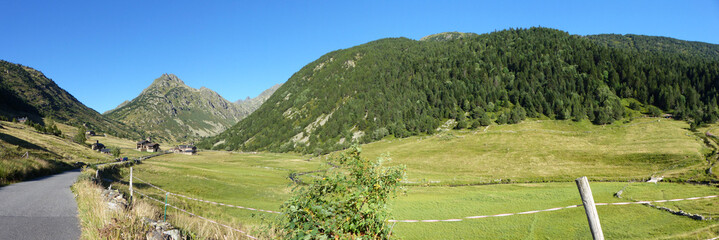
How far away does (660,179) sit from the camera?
40312 millimetres

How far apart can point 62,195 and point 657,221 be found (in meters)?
35.0

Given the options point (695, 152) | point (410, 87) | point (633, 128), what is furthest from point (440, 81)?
point (695, 152)

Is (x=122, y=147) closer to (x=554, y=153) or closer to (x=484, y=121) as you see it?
(x=484, y=121)

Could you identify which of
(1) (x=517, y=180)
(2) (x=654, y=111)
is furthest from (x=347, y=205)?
(2) (x=654, y=111)

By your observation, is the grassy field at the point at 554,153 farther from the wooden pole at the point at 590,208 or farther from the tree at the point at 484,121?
the wooden pole at the point at 590,208

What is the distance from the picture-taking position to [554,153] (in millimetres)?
74562

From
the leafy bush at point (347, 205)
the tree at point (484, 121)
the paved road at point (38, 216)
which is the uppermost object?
the tree at point (484, 121)

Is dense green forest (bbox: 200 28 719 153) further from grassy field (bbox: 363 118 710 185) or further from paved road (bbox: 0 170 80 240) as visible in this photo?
paved road (bbox: 0 170 80 240)

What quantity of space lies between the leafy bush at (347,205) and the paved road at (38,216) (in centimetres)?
741

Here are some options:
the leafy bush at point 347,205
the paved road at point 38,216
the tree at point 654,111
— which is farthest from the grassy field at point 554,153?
the paved road at point 38,216

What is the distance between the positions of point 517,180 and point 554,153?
108 ft

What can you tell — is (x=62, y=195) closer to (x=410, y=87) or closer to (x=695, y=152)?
(x=695, y=152)

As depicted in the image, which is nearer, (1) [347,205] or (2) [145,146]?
(1) [347,205]

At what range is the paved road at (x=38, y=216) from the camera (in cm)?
863
